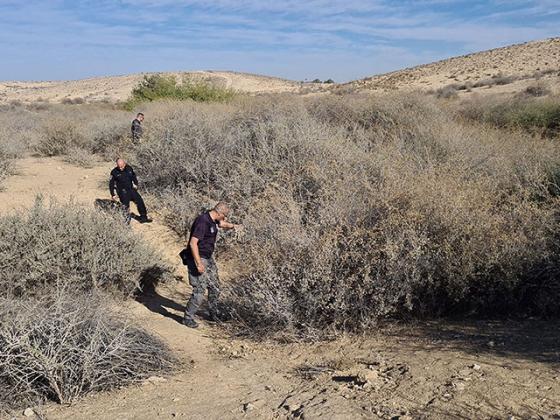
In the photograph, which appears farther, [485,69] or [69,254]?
[485,69]

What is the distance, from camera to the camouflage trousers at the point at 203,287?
6660 mm

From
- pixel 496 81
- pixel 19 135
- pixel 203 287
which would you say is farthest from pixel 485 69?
pixel 203 287

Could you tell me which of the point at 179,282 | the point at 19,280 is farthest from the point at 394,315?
the point at 19,280

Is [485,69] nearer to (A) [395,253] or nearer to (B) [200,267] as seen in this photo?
(A) [395,253]

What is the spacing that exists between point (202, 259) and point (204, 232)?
39 centimetres

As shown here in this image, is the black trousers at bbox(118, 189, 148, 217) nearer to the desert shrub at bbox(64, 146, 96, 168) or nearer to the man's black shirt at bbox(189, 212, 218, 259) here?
the man's black shirt at bbox(189, 212, 218, 259)

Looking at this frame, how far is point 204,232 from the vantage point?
21.7ft

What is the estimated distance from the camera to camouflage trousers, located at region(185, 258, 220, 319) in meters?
6.66

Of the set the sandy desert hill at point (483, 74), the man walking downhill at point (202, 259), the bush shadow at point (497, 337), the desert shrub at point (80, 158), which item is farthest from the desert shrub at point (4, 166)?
the sandy desert hill at point (483, 74)

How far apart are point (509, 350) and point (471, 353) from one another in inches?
13.4

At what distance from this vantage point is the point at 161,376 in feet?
17.1

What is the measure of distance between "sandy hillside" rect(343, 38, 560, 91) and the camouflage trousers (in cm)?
2856

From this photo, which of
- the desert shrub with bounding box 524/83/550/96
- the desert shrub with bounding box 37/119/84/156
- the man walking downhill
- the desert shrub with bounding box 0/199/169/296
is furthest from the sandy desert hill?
the man walking downhill

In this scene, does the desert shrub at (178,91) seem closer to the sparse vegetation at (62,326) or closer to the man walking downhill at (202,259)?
the sparse vegetation at (62,326)
